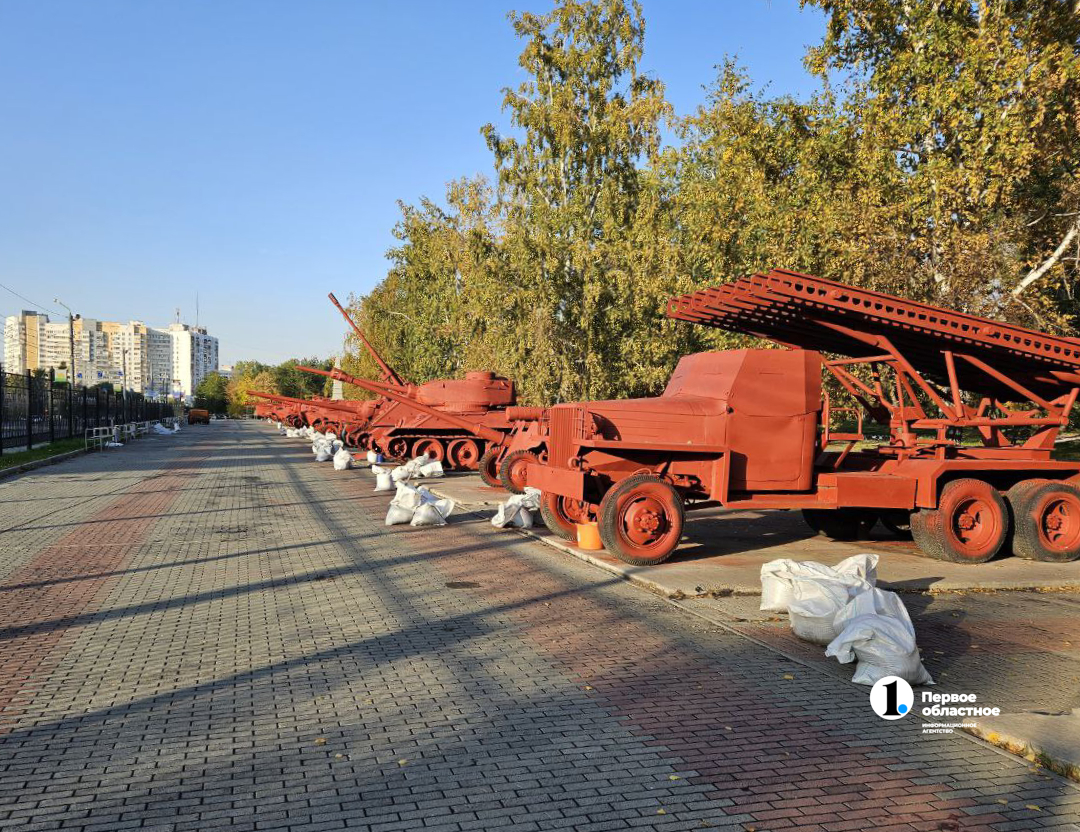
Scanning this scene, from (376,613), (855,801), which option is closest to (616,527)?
(376,613)

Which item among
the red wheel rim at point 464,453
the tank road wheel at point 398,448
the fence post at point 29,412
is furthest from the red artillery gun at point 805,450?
the fence post at point 29,412

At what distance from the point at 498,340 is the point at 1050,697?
76.6ft

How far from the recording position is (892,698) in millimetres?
5176

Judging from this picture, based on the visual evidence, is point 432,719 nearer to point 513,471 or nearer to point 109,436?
point 513,471

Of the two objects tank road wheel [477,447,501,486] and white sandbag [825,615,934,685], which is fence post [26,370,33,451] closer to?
tank road wheel [477,447,501,486]

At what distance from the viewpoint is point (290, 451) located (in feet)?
110

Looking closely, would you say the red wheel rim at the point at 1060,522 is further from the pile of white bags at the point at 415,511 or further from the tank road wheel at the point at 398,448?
the tank road wheel at the point at 398,448

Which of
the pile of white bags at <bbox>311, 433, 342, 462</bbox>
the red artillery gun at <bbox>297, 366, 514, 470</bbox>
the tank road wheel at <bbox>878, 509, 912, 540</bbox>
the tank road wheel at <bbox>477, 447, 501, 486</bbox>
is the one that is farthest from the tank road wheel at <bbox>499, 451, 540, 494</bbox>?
the pile of white bags at <bbox>311, 433, 342, 462</bbox>

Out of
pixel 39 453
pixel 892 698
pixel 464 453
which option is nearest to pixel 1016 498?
pixel 892 698

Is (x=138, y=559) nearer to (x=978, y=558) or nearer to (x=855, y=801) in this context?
(x=855, y=801)

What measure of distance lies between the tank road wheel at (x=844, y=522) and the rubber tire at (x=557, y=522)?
3123 mm

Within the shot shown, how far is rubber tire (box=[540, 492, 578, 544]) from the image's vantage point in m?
11.7

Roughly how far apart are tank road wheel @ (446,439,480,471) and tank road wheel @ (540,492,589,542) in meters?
12.4

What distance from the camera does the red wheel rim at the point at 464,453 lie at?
79.3 feet
